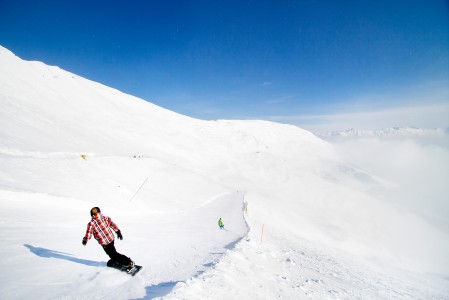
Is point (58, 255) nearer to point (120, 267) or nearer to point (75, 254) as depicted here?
point (75, 254)

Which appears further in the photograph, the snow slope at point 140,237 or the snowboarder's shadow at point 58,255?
the snowboarder's shadow at point 58,255

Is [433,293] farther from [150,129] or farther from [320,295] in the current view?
[150,129]

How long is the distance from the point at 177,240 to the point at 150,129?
285 feet

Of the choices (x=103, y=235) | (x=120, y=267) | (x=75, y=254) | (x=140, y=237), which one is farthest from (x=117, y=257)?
(x=140, y=237)


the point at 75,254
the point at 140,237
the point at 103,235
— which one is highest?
the point at 103,235

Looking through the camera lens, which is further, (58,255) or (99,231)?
(58,255)

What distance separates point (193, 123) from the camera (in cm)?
13512

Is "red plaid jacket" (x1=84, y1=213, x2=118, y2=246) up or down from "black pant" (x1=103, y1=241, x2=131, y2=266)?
up

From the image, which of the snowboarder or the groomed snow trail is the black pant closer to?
the snowboarder

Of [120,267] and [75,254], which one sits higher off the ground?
[120,267]

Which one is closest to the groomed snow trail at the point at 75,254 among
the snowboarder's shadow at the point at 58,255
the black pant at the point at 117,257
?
the snowboarder's shadow at the point at 58,255

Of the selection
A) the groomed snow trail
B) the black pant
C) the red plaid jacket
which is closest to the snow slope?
the groomed snow trail

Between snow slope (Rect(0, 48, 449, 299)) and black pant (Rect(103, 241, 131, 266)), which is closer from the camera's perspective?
snow slope (Rect(0, 48, 449, 299))

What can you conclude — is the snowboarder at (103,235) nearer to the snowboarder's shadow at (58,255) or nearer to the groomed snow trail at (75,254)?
the groomed snow trail at (75,254)
